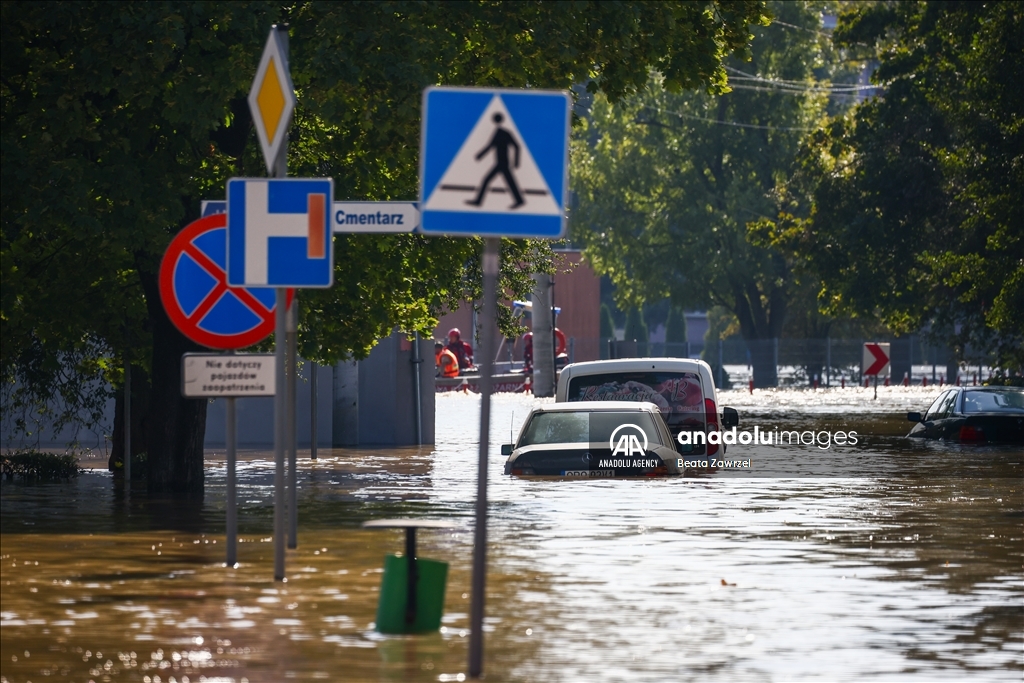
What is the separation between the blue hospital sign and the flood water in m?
1.85

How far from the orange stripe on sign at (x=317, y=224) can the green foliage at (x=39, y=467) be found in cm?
1084

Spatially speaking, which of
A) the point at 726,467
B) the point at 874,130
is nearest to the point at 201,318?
the point at 726,467

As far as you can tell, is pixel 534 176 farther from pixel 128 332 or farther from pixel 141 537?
pixel 128 332

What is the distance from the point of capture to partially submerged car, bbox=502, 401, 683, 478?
1941 centimetres

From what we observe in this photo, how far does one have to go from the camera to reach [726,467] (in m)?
26.0

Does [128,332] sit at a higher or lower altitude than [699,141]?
lower

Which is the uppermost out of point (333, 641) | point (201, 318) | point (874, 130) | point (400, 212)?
point (874, 130)

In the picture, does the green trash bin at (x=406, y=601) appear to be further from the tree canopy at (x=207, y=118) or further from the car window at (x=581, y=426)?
the car window at (x=581, y=426)

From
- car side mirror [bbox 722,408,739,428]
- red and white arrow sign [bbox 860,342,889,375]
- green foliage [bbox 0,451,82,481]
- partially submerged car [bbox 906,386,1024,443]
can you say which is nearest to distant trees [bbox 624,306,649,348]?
red and white arrow sign [bbox 860,342,889,375]

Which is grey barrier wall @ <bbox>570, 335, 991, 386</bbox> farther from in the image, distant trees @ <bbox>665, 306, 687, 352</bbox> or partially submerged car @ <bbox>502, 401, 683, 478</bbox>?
partially submerged car @ <bbox>502, 401, 683, 478</bbox>

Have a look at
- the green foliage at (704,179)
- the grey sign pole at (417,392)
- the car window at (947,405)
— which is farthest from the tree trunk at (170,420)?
the green foliage at (704,179)

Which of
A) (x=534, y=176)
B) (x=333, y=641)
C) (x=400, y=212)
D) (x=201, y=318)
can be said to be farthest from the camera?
(x=400, y=212)

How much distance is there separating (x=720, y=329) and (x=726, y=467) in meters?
105

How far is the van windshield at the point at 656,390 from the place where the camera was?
77.2 feet
